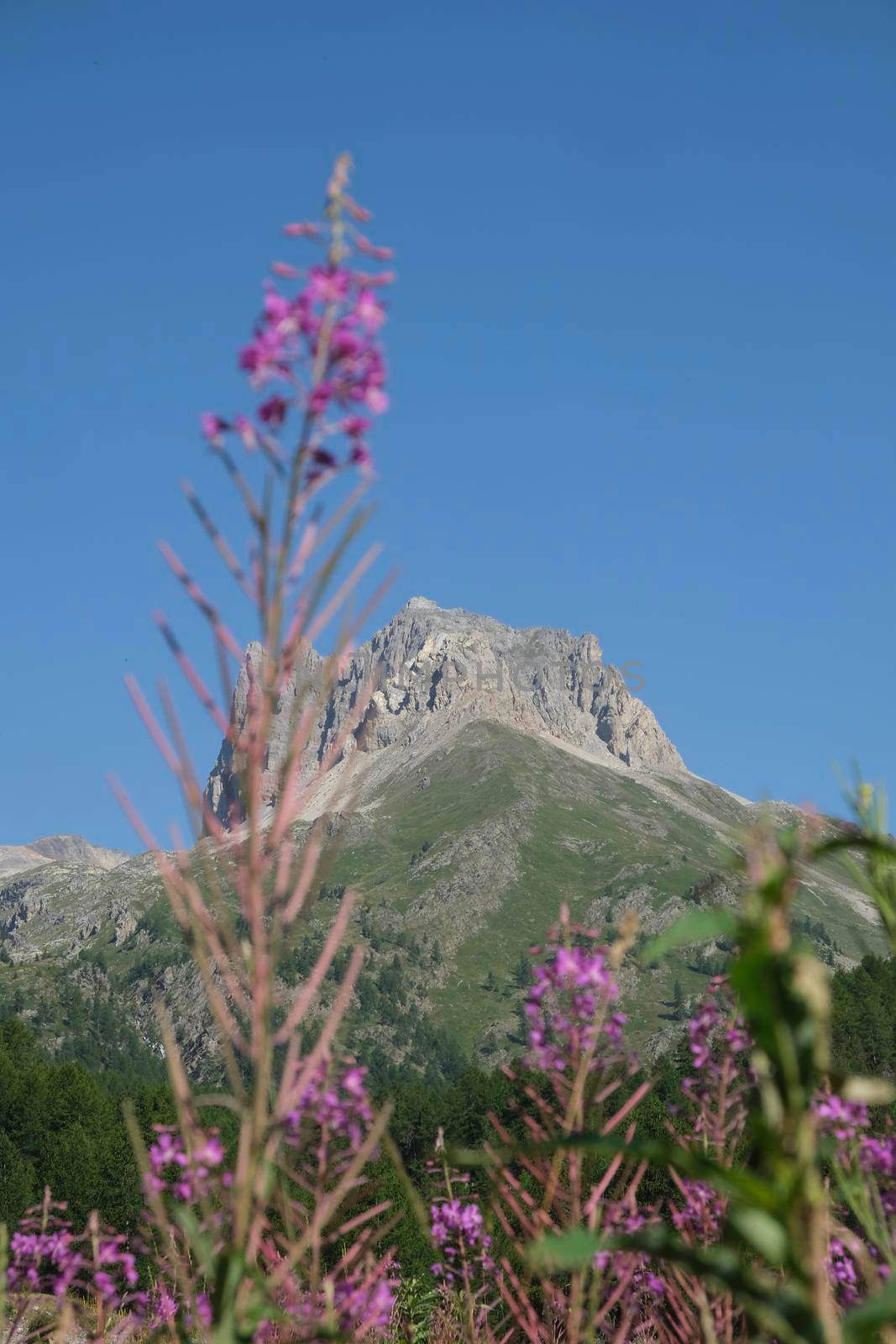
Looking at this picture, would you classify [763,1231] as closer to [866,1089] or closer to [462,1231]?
[866,1089]

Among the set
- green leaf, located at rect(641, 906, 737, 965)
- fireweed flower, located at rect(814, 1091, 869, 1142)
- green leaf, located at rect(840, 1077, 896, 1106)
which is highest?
fireweed flower, located at rect(814, 1091, 869, 1142)

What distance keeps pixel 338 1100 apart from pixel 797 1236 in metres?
2.55

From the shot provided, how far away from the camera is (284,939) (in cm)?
235

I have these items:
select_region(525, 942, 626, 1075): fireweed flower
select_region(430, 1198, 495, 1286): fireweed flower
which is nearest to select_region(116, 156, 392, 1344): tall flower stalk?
select_region(525, 942, 626, 1075): fireweed flower

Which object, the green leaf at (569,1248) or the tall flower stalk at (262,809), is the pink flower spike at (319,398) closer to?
the tall flower stalk at (262,809)

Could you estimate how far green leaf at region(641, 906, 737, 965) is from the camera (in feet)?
5.62

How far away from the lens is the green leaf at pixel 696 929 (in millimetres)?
1712

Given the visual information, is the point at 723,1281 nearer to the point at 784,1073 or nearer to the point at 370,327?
the point at 784,1073

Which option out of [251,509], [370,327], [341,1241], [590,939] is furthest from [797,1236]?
[341,1241]

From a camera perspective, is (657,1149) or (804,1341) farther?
(657,1149)

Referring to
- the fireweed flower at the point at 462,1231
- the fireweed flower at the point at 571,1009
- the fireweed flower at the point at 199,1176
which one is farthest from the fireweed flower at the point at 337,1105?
the fireweed flower at the point at 462,1231

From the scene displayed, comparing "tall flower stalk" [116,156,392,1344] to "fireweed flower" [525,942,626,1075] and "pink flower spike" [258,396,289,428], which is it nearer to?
"pink flower spike" [258,396,289,428]

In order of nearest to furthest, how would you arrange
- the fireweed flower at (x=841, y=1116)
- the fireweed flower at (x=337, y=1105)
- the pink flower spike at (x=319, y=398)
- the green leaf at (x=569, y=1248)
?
the green leaf at (x=569, y=1248)
the pink flower spike at (x=319, y=398)
the fireweed flower at (x=337, y=1105)
the fireweed flower at (x=841, y=1116)

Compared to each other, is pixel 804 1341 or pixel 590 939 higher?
pixel 590 939
